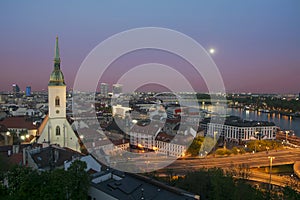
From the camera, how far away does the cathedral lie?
849 centimetres

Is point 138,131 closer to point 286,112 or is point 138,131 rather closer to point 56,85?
point 56,85

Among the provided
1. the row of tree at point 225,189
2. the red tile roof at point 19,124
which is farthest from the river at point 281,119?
the red tile roof at point 19,124

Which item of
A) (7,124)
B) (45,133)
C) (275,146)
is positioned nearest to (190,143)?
(275,146)

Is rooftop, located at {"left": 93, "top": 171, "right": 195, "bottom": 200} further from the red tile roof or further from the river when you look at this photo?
the river

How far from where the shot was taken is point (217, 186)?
4.81m

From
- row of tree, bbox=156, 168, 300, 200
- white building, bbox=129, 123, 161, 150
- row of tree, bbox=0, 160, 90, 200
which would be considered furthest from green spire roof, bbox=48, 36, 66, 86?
white building, bbox=129, 123, 161, 150

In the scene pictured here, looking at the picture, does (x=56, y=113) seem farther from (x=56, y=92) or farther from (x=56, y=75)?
(x=56, y=75)

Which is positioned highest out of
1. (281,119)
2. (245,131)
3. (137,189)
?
(137,189)

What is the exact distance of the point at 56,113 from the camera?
862cm

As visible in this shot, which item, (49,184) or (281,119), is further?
(281,119)

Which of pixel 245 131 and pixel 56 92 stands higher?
pixel 56 92

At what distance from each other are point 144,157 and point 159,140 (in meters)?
2.45

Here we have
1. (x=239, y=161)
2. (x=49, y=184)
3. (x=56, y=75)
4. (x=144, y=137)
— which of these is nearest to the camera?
(x=49, y=184)

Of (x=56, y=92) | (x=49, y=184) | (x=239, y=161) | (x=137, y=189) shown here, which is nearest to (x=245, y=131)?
(x=239, y=161)
